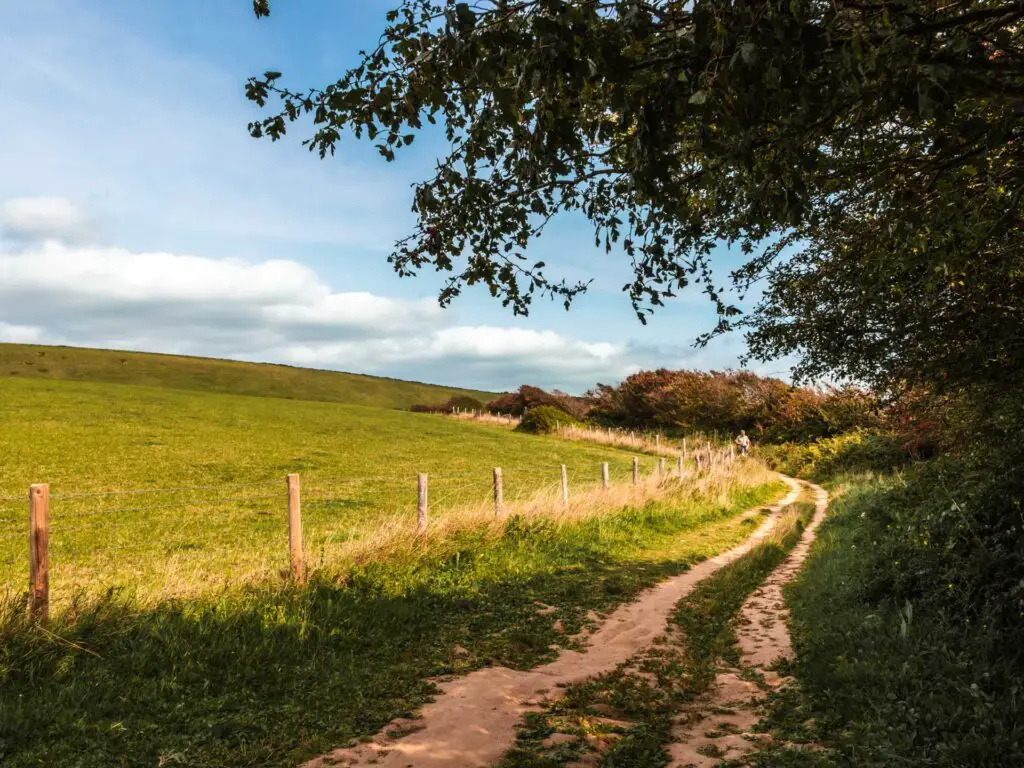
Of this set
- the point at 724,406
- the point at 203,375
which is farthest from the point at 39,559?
the point at 203,375

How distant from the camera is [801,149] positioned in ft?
14.0

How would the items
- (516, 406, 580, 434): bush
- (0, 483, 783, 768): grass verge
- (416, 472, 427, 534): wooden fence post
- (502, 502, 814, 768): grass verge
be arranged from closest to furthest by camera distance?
(502, 502, 814, 768): grass verge < (0, 483, 783, 768): grass verge < (416, 472, 427, 534): wooden fence post < (516, 406, 580, 434): bush

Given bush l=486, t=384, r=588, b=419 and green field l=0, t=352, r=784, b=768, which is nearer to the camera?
green field l=0, t=352, r=784, b=768

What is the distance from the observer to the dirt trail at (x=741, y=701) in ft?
17.4

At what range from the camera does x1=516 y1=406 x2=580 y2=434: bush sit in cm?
4709

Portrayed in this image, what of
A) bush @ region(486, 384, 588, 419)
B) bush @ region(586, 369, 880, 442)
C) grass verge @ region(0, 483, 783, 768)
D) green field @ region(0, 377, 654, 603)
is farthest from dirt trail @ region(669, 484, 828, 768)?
bush @ region(486, 384, 588, 419)

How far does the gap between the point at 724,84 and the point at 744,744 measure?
16.0 ft

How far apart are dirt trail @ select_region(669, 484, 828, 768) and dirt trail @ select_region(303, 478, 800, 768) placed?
1.20 meters

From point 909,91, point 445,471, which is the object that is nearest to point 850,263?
point 909,91

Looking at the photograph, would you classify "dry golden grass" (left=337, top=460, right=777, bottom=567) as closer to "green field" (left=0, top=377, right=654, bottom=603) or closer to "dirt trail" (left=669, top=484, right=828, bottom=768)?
"green field" (left=0, top=377, right=654, bottom=603)

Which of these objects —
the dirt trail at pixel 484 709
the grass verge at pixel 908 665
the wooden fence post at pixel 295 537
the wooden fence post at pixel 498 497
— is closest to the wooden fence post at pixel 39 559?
the wooden fence post at pixel 295 537

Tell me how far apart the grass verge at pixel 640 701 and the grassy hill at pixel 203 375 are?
69.0 meters

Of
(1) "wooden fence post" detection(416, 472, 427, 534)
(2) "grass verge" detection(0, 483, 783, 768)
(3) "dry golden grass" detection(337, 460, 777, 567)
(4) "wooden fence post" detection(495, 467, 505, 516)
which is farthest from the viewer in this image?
(4) "wooden fence post" detection(495, 467, 505, 516)

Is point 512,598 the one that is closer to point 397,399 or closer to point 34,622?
point 34,622
